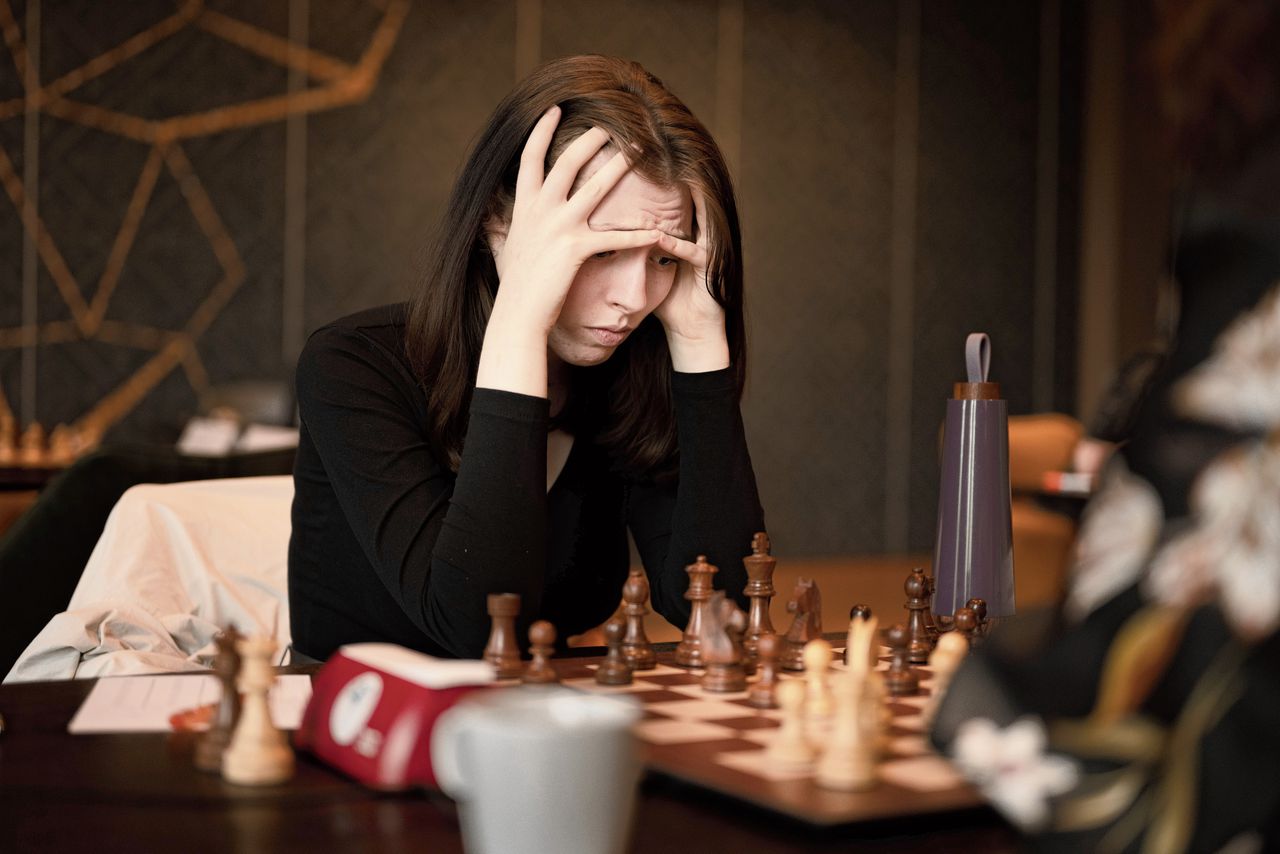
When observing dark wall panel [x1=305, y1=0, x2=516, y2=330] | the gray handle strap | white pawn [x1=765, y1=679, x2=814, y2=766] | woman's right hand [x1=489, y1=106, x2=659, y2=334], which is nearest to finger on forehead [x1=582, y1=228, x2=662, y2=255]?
woman's right hand [x1=489, y1=106, x2=659, y2=334]

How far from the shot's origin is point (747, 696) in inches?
39.6

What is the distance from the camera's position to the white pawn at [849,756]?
2.32 feet

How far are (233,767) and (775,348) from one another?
6.23 meters

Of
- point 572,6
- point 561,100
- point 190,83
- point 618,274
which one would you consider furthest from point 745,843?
point 572,6

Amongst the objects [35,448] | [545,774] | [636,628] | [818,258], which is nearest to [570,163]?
[636,628]

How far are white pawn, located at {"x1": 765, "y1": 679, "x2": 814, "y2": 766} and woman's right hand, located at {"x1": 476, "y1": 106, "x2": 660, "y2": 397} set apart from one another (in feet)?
1.88

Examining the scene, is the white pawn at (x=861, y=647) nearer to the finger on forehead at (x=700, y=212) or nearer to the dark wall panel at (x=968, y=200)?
the finger on forehead at (x=700, y=212)

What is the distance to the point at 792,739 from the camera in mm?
773

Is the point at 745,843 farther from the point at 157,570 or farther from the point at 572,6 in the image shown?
the point at 572,6

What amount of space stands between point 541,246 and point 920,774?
0.78 metres

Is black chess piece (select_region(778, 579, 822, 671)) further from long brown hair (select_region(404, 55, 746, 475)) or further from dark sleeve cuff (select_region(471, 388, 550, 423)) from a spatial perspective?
long brown hair (select_region(404, 55, 746, 475))

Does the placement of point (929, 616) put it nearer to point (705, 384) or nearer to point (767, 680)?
point (767, 680)

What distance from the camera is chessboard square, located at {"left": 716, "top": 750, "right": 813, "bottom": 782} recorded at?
734 mm

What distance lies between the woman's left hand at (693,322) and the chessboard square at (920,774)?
0.85 metres
